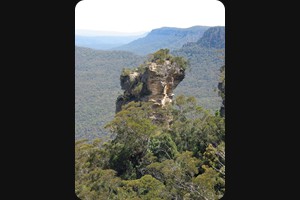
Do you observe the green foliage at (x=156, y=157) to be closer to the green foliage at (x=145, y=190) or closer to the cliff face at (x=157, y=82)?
the green foliage at (x=145, y=190)

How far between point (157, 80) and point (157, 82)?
6 cm

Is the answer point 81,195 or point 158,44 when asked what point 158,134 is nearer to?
point 81,195

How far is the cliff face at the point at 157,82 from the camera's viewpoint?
1130 cm

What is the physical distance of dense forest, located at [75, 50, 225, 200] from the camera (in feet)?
23.2

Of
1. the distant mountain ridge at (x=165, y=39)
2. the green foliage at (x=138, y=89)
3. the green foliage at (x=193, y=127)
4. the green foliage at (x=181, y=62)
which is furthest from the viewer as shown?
the distant mountain ridge at (x=165, y=39)

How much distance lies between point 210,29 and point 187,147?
1270 cm

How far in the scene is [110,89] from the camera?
21.5 m

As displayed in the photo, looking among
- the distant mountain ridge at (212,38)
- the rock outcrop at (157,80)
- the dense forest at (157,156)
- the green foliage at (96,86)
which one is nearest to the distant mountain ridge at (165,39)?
the distant mountain ridge at (212,38)

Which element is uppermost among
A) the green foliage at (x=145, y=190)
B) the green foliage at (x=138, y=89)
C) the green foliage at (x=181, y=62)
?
the green foliage at (x=181, y=62)

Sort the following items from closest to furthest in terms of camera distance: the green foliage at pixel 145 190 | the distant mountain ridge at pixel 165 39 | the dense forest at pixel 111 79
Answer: the green foliage at pixel 145 190 → the dense forest at pixel 111 79 → the distant mountain ridge at pixel 165 39

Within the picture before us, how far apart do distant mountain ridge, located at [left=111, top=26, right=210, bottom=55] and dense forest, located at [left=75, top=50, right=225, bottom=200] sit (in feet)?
42.2

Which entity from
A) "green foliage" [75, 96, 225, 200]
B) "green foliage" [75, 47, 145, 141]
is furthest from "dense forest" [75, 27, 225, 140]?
"green foliage" [75, 96, 225, 200]

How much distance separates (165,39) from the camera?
28.1 metres

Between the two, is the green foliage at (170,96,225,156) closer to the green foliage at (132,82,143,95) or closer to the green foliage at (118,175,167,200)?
the green foliage at (132,82,143,95)
